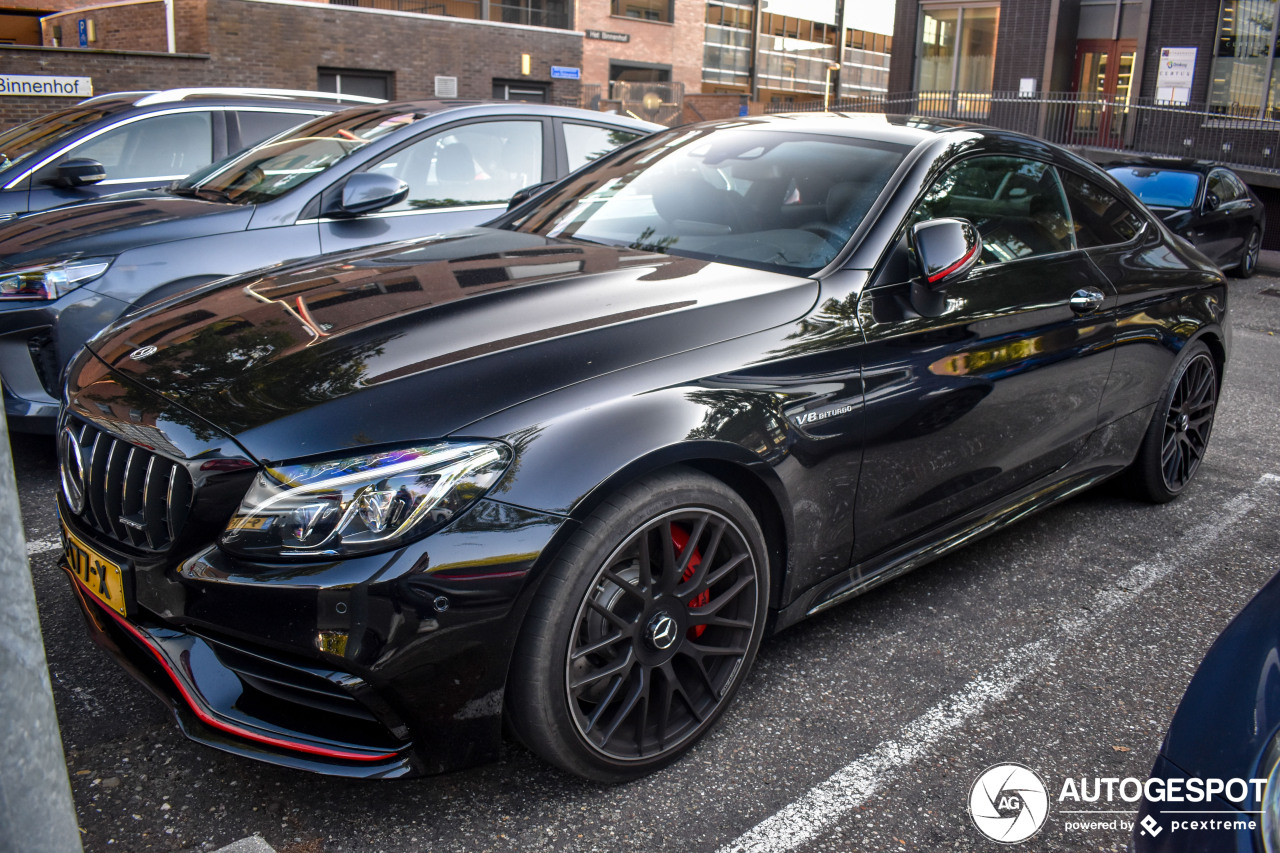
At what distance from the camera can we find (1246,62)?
65.1 ft

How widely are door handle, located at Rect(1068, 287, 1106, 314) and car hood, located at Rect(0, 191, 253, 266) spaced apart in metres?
3.58

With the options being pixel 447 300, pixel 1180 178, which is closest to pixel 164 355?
pixel 447 300

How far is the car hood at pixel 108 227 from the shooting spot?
4391mm

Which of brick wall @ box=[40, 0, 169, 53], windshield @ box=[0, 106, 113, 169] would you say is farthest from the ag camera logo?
brick wall @ box=[40, 0, 169, 53]

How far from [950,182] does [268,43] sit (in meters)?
23.2

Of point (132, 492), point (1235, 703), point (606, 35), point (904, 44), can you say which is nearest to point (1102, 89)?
point (904, 44)

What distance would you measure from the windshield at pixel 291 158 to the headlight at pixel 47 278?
89 centimetres

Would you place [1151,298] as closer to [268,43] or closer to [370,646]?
[370,646]

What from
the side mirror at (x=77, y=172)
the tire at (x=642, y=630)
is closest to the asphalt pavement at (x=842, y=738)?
the tire at (x=642, y=630)

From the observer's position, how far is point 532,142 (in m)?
5.93

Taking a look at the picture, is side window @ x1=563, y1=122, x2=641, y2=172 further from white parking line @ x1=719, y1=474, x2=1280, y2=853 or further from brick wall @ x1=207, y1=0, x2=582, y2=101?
brick wall @ x1=207, y1=0, x2=582, y2=101

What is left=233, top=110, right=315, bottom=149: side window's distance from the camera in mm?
7129

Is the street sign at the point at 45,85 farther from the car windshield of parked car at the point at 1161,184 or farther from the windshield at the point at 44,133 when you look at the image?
the car windshield of parked car at the point at 1161,184

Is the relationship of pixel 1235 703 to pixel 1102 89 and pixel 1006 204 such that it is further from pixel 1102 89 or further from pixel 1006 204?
pixel 1102 89
